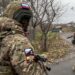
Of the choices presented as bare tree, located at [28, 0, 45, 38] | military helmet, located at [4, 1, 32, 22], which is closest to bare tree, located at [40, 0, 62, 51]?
bare tree, located at [28, 0, 45, 38]

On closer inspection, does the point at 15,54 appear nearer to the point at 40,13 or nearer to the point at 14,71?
the point at 14,71

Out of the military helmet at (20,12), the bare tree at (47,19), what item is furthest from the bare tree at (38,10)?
the military helmet at (20,12)

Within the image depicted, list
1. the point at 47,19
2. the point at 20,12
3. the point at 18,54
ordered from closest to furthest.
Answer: the point at 18,54 → the point at 20,12 → the point at 47,19

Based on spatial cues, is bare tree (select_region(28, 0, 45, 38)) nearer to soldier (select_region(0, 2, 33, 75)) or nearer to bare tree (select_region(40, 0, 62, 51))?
bare tree (select_region(40, 0, 62, 51))

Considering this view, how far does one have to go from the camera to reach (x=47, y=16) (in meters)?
22.4

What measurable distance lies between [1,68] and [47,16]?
67.3 ft

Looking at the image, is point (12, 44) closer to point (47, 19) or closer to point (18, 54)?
point (18, 54)

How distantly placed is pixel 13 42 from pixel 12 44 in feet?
0.04

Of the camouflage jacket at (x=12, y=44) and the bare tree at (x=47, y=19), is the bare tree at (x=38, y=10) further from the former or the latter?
the camouflage jacket at (x=12, y=44)

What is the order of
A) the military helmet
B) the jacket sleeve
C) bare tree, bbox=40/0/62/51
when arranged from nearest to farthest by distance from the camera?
1. the jacket sleeve
2. the military helmet
3. bare tree, bbox=40/0/62/51

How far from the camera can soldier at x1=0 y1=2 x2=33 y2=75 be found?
1812 mm

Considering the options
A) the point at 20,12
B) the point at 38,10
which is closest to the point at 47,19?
the point at 38,10

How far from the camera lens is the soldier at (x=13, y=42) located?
181cm

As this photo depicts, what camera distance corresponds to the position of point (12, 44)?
1855mm
